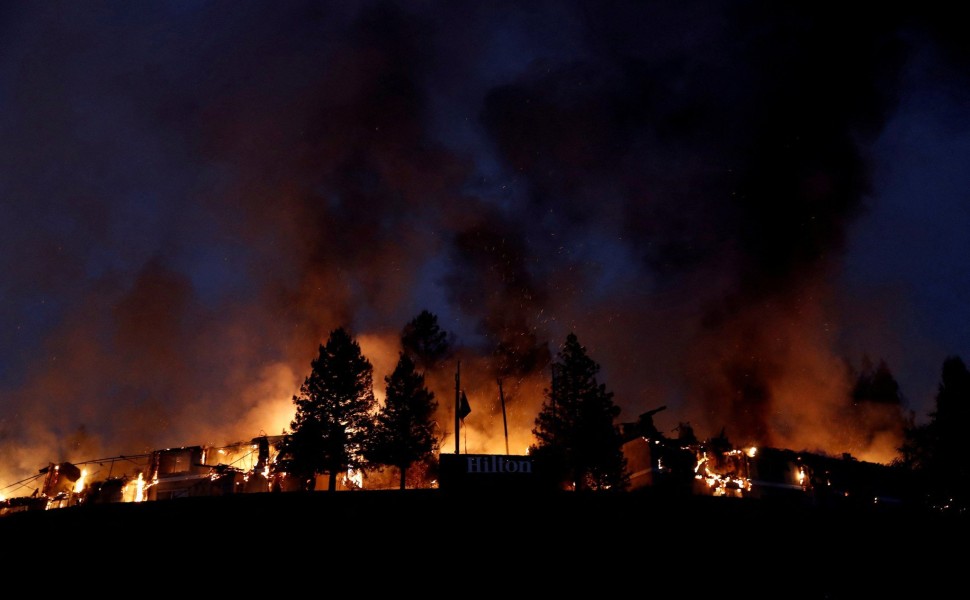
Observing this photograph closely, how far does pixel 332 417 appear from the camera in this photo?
146 ft

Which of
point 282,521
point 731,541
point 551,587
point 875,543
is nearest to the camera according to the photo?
point 551,587

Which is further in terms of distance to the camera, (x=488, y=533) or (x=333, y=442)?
(x=333, y=442)

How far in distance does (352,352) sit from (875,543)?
36079mm

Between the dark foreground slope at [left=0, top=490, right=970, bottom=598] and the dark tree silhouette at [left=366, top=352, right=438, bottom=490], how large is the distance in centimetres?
2063

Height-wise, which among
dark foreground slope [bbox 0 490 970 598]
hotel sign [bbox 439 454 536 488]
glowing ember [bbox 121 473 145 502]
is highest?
glowing ember [bbox 121 473 145 502]

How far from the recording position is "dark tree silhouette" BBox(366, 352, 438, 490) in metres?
45.5

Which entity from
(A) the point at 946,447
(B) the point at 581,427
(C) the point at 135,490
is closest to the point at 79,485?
(C) the point at 135,490

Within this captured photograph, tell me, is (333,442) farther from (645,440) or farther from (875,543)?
(875,543)

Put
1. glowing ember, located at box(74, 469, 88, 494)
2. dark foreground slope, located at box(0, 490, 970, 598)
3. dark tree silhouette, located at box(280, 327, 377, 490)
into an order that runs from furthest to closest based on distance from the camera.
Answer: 1. glowing ember, located at box(74, 469, 88, 494)
2. dark tree silhouette, located at box(280, 327, 377, 490)
3. dark foreground slope, located at box(0, 490, 970, 598)

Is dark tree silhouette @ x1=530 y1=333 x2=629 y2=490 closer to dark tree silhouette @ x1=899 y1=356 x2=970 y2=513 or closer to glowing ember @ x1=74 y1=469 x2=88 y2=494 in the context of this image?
dark tree silhouette @ x1=899 y1=356 x2=970 y2=513

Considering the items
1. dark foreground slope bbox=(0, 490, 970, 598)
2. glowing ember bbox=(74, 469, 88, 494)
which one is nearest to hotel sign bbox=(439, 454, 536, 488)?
dark foreground slope bbox=(0, 490, 970, 598)

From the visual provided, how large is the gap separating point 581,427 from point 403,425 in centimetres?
1518

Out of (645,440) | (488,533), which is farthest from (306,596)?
(645,440)

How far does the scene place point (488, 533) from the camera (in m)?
21.0
